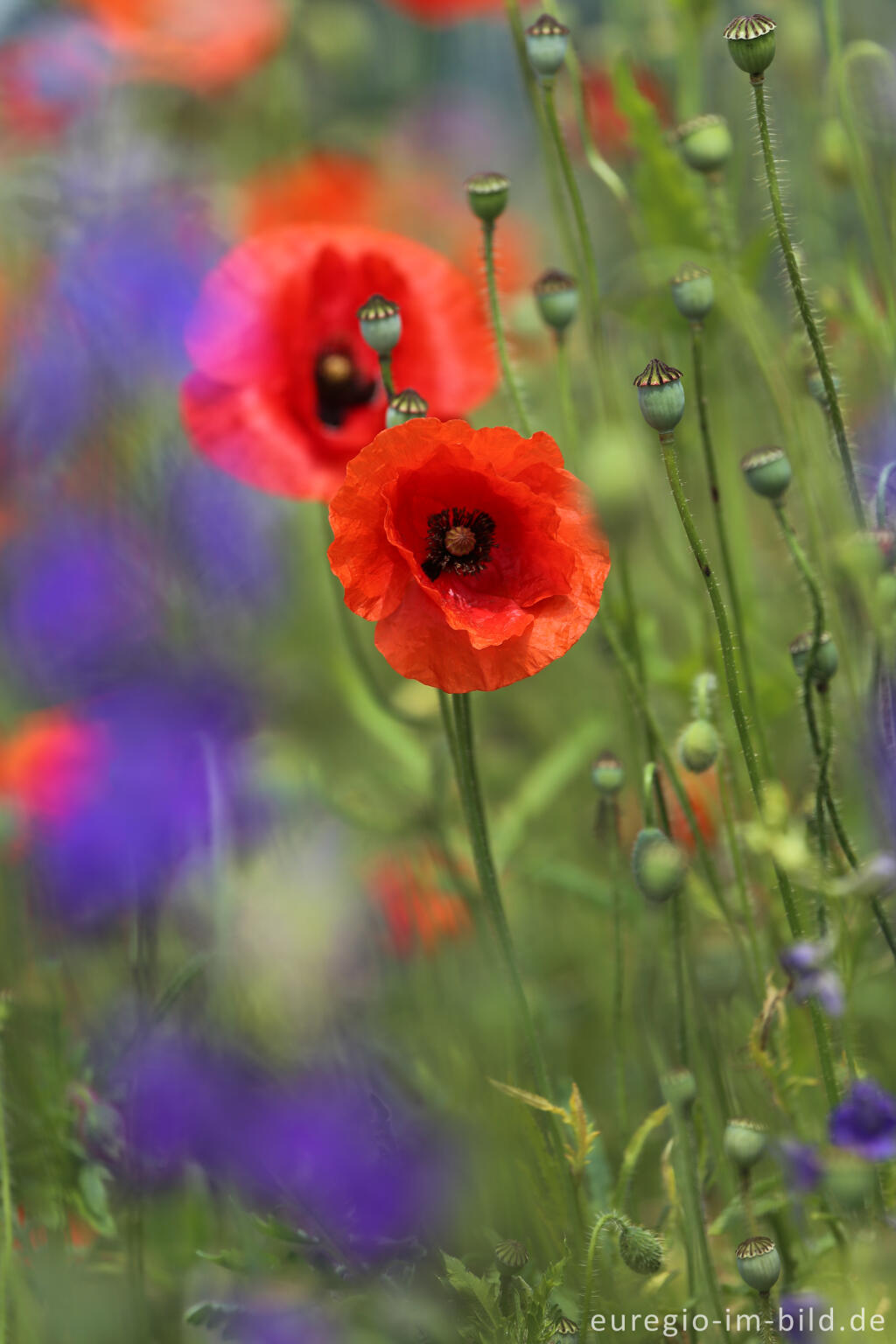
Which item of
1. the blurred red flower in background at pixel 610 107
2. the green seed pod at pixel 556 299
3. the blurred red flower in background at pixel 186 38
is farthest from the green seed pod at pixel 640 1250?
the blurred red flower in background at pixel 186 38

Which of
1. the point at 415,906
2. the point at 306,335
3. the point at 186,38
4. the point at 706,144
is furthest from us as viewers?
the point at 186,38

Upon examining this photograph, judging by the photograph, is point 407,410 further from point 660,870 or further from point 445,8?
point 445,8

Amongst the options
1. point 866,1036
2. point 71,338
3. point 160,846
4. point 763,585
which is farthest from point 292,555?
point 866,1036

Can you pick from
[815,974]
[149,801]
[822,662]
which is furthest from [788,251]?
[149,801]

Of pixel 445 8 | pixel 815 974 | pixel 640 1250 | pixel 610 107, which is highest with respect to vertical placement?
pixel 445 8

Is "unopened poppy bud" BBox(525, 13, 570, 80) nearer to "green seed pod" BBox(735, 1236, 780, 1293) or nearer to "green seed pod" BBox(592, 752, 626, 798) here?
"green seed pod" BBox(592, 752, 626, 798)

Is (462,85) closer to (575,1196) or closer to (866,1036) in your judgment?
(866,1036)
